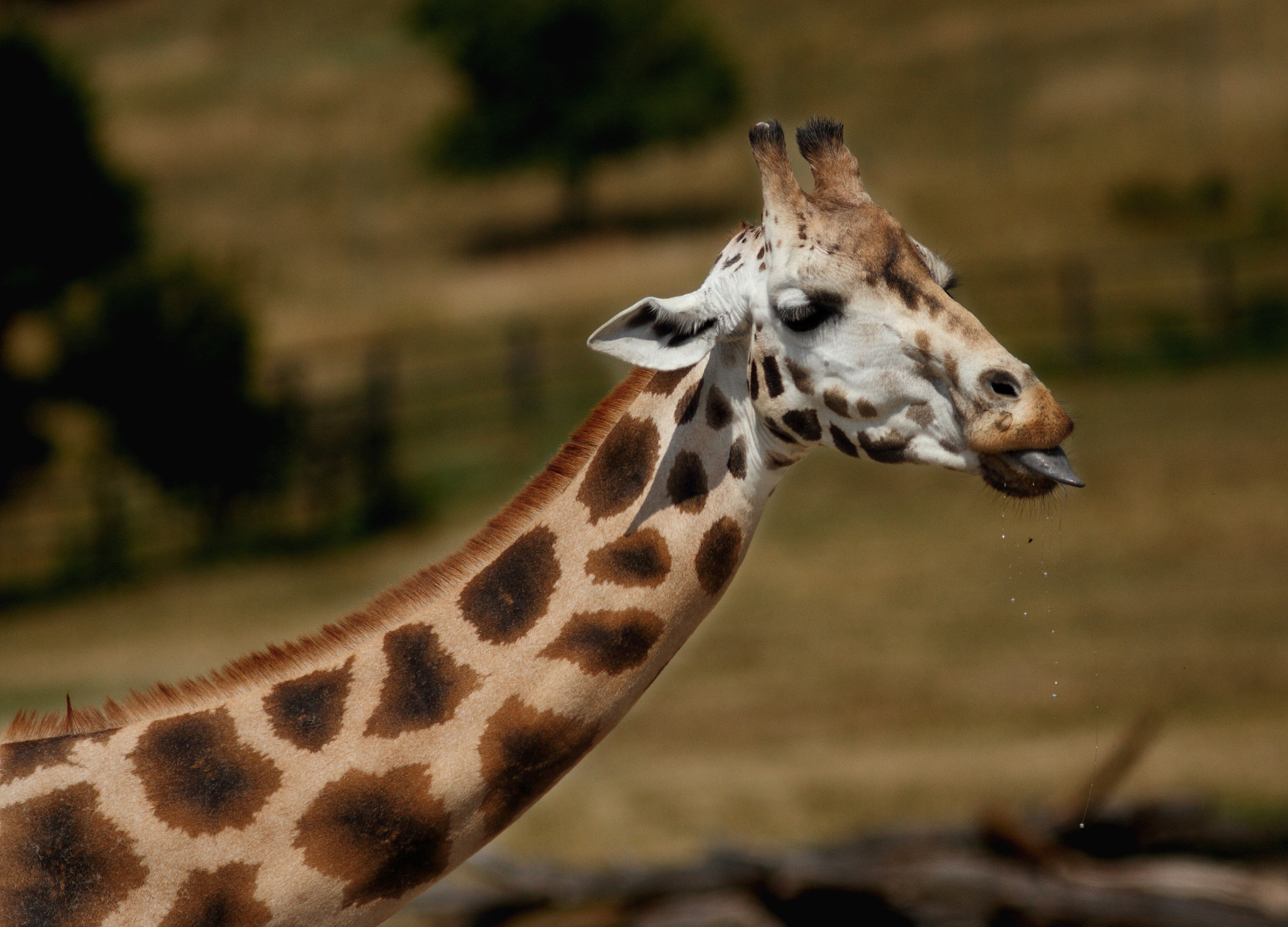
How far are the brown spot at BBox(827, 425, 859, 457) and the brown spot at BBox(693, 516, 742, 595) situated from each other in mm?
344

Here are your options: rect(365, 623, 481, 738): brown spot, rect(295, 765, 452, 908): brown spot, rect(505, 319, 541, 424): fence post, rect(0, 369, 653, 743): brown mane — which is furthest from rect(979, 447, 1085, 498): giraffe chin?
rect(505, 319, 541, 424): fence post

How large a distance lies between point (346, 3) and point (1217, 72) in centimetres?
4965

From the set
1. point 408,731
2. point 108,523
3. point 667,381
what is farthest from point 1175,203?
point 408,731

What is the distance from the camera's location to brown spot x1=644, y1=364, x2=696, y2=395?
392cm

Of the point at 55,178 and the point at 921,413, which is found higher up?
the point at 921,413

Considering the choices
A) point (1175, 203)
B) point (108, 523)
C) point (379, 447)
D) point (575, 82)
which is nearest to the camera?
point (108, 523)

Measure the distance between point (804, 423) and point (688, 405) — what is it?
34 cm

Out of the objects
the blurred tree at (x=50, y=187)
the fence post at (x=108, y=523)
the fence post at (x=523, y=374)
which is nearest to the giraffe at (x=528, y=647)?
the fence post at (x=108, y=523)

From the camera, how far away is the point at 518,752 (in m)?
3.64

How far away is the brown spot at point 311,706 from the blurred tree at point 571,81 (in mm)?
51906

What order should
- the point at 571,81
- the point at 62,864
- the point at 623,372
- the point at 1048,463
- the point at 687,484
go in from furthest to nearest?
1. the point at 571,81
2. the point at 623,372
3. the point at 687,484
4. the point at 62,864
5. the point at 1048,463

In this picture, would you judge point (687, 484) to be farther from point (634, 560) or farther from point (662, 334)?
point (662, 334)

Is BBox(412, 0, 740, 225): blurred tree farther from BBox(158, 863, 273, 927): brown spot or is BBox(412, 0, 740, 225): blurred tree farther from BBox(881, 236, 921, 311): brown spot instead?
BBox(158, 863, 273, 927): brown spot

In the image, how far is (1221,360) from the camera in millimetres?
26141
